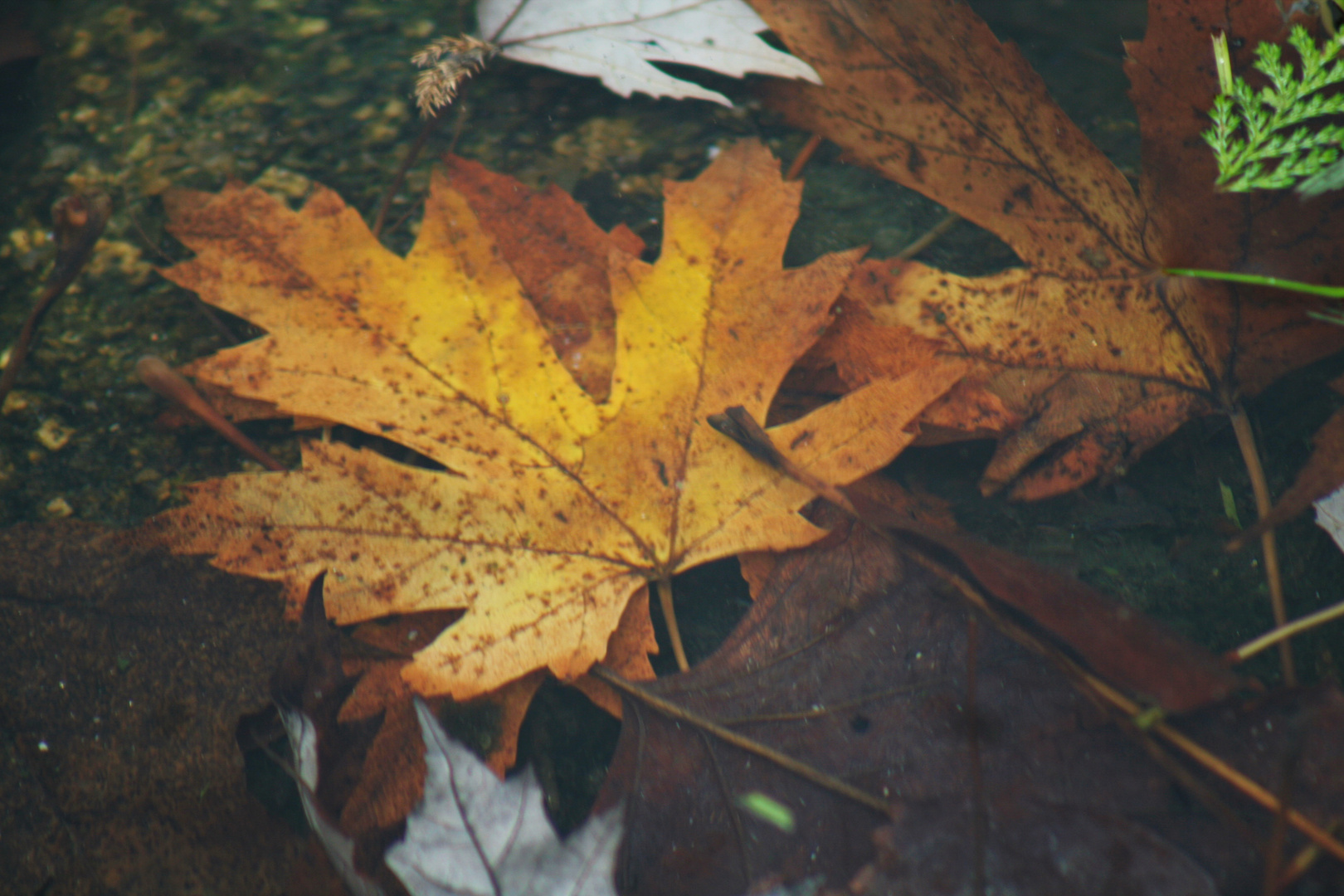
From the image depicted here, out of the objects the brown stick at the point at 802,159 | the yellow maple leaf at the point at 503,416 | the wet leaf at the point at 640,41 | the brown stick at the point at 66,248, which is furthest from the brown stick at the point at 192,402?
the brown stick at the point at 802,159

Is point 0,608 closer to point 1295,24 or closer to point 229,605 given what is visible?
point 229,605

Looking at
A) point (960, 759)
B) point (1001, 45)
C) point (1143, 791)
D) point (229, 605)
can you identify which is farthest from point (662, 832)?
point (1001, 45)

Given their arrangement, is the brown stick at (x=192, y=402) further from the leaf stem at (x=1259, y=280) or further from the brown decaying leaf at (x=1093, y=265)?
the leaf stem at (x=1259, y=280)

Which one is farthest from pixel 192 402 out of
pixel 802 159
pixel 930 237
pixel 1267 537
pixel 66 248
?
pixel 1267 537

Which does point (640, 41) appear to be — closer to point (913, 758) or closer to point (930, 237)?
point (930, 237)

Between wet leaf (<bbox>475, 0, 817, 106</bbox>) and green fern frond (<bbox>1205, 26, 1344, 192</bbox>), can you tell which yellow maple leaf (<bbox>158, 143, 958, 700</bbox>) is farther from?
green fern frond (<bbox>1205, 26, 1344, 192</bbox>)

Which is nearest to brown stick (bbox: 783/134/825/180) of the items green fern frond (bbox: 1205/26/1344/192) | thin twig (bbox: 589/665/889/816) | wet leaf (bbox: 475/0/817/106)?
wet leaf (bbox: 475/0/817/106)
